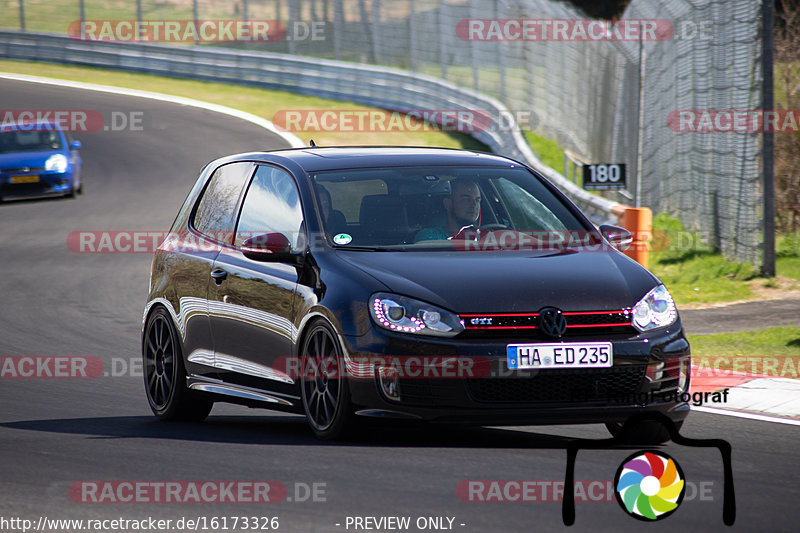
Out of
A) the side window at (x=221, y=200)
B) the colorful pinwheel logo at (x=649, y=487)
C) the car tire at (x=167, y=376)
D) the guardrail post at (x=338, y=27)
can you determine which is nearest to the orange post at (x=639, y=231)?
the side window at (x=221, y=200)

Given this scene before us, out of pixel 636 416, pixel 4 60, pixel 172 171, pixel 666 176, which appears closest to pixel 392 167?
pixel 636 416

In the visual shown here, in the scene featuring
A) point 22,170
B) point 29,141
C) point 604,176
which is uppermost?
point 604,176

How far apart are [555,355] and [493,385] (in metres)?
0.34

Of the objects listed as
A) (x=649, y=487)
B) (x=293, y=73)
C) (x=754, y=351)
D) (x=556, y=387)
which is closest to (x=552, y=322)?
(x=556, y=387)

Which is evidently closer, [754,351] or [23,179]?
[754,351]

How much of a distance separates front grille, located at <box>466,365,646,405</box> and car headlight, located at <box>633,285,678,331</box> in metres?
0.26

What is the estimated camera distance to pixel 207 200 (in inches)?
380

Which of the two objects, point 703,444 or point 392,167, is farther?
point 392,167

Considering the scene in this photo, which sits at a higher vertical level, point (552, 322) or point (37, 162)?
point (552, 322)

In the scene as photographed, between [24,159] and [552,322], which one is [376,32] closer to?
[24,159]

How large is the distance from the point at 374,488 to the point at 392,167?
2638mm

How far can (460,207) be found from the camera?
8477mm

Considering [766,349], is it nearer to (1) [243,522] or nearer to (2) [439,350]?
(2) [439,350]

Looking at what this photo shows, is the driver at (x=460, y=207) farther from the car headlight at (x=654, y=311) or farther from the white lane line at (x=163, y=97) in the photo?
the white lane line at (x=163, y=97)
